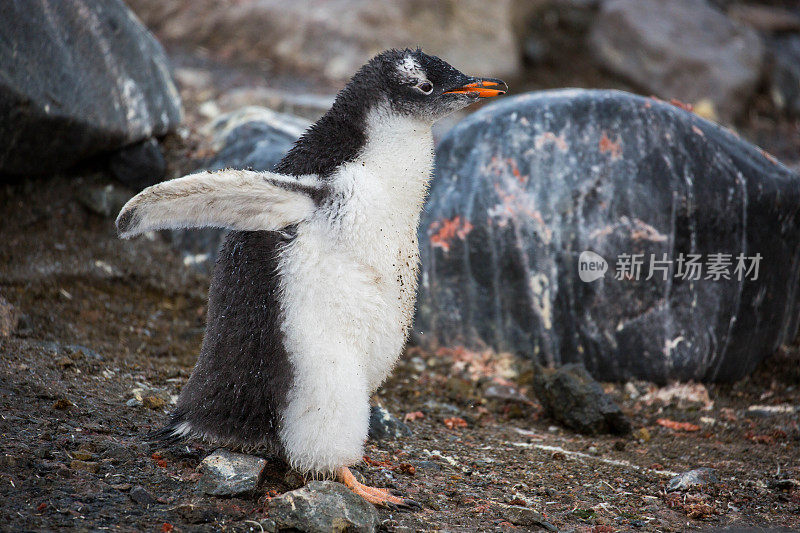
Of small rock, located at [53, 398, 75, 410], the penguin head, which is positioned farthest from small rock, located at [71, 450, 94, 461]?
the penguin head

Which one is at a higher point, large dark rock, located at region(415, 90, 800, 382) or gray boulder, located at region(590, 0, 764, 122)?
gray boulder, located at region(590, 0, 764, 122)

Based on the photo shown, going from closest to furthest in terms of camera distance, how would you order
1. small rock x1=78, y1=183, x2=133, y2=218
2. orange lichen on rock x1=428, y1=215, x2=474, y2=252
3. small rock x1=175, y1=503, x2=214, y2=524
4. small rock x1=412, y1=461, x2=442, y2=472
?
small rock x1=175, y1=503, x2=214, y2=524, small rock x1=412, y1=461, x2=442, y2=472, orange lichen on rock x1=428, y1=215, x2=474, y2=252, small rock x1=78, y1=183, x2=133, y2=218

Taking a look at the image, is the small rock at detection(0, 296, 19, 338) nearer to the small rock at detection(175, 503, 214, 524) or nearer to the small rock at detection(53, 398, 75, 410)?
the small rock at detection(53, 398, 75, 410)

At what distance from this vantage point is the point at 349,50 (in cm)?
807

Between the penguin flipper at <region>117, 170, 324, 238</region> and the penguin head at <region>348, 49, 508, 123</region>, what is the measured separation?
37 cm

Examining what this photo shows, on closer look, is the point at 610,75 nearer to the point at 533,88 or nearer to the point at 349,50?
the point at 533,88

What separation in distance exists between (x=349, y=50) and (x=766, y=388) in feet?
18.1

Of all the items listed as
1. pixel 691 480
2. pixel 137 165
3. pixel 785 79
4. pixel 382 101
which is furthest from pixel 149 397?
pixel 785 79

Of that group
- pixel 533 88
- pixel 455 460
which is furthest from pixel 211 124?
pixel 533 88

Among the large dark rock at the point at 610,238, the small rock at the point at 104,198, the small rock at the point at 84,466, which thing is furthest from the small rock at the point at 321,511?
the small rock at the point at 104,198

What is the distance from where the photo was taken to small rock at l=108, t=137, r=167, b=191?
460cm

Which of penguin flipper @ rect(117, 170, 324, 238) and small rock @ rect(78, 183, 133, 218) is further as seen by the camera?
small rock @ rect(78, 183, 133, 218)

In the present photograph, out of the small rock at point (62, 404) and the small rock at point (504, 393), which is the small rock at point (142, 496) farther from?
the small rock at point (504, 393)

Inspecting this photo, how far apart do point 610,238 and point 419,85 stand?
1904mm
